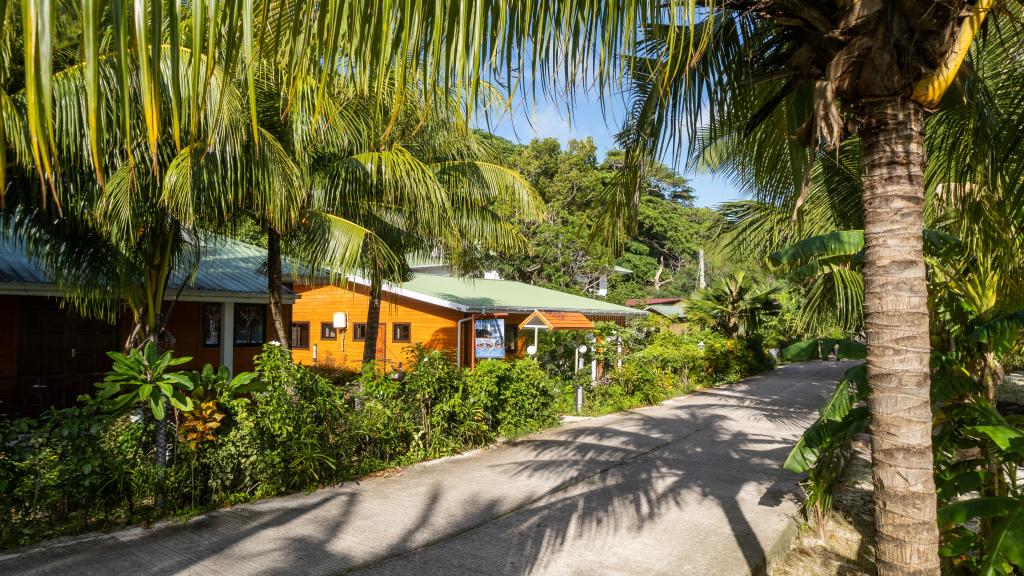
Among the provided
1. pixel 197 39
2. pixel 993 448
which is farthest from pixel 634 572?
pixel 197 39

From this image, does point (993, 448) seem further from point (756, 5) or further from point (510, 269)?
point (510, 269)

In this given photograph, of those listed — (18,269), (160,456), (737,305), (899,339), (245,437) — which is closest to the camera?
(899,339)

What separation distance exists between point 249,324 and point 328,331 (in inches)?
272

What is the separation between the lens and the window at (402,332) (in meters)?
19.5

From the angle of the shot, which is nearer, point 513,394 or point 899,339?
point 899,339

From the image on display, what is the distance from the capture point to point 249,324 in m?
15.1

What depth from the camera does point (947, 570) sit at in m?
4.52

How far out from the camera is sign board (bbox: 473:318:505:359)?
1694 centimetres

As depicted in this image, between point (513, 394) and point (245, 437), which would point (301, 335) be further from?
point (245, 437)

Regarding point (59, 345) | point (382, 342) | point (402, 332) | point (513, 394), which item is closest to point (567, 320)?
point (402, 332)

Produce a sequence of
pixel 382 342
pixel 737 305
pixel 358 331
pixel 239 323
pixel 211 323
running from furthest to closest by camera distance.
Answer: pixel 737 305, pixel 358 331, pixel 382 342, pixel 239 323, pixel 211 323

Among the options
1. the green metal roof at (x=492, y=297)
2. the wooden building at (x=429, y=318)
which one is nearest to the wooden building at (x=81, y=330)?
the wooden building at (x=429, y=318)

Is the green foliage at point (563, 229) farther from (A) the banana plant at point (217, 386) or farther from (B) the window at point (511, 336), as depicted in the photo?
(A) the banana plant at point (217, 386)

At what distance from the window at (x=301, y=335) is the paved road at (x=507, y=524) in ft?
49.3
